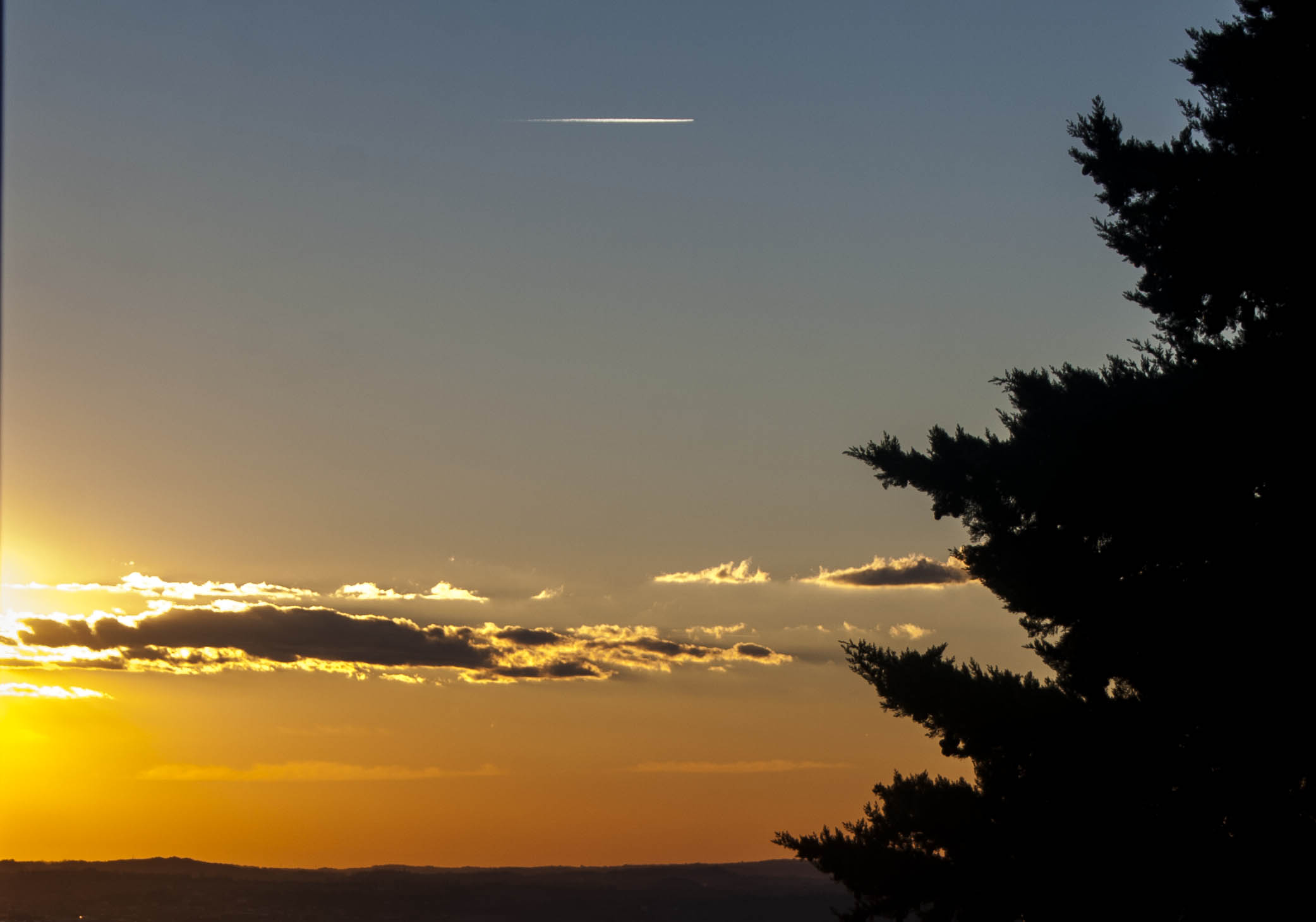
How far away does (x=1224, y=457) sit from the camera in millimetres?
18156

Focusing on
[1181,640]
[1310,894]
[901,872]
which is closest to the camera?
[1310,894]

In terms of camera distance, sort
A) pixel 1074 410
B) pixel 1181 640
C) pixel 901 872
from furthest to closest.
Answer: pixel 901 872 → pixel 1074 410 → pixel 1181 640

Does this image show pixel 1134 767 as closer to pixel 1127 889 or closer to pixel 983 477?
pixel 1127 889

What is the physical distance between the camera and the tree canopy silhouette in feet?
57.2

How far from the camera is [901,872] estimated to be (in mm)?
20406

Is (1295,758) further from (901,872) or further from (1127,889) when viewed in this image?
(901,872)

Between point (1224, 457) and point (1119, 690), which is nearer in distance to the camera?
point (1224, 457)

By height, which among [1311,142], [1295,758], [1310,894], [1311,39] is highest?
[1311,39]

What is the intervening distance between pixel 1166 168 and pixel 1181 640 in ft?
24.0

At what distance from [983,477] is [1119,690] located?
426 centimetres

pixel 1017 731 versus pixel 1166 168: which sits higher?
pixel 1166 168

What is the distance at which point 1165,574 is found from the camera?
18688 mm

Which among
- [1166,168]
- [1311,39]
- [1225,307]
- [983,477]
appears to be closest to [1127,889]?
[983,477]

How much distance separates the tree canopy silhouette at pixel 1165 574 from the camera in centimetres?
1744
